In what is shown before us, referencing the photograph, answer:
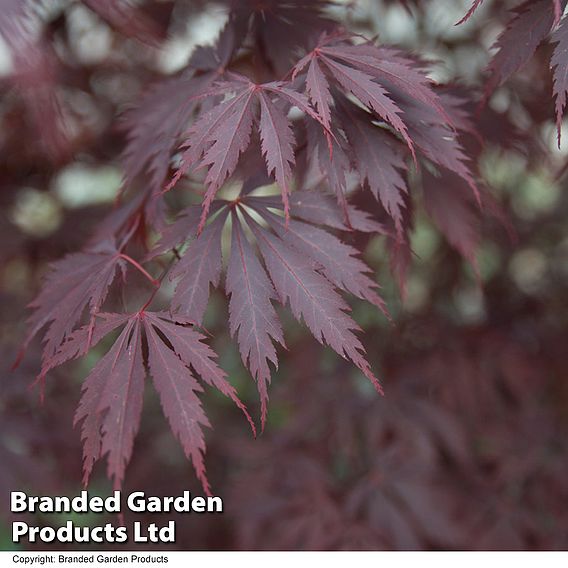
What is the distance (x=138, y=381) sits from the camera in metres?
0.66

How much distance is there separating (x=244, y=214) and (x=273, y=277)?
97mm

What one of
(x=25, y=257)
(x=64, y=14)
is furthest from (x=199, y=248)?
(x=25, y=257)

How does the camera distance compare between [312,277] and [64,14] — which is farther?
[64,14]

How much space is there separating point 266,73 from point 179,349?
48 cm

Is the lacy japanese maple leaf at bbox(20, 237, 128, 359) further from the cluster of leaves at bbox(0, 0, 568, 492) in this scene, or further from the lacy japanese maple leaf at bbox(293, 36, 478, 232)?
the lacy japanese maple leaf at bbox(293, 36, 478, 232)

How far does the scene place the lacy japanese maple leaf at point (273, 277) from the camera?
66 cm

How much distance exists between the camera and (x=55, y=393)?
A: 57.1 inches

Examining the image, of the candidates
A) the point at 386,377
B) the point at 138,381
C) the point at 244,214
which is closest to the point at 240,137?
→ the point at 244,214

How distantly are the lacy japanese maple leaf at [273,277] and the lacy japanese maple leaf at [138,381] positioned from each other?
0.10 feet

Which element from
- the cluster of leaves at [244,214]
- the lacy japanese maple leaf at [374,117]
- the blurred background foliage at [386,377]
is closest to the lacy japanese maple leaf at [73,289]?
the cluster of leaves at [244,214]

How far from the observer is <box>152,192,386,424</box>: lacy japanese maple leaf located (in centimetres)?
66

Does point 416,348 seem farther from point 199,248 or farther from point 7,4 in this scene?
point 7,4

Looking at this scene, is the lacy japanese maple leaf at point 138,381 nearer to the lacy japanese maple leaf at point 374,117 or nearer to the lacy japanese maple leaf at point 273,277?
the lacy japanese maple leaf at point 273,277

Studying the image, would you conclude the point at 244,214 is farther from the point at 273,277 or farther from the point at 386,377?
the point at 386,377
